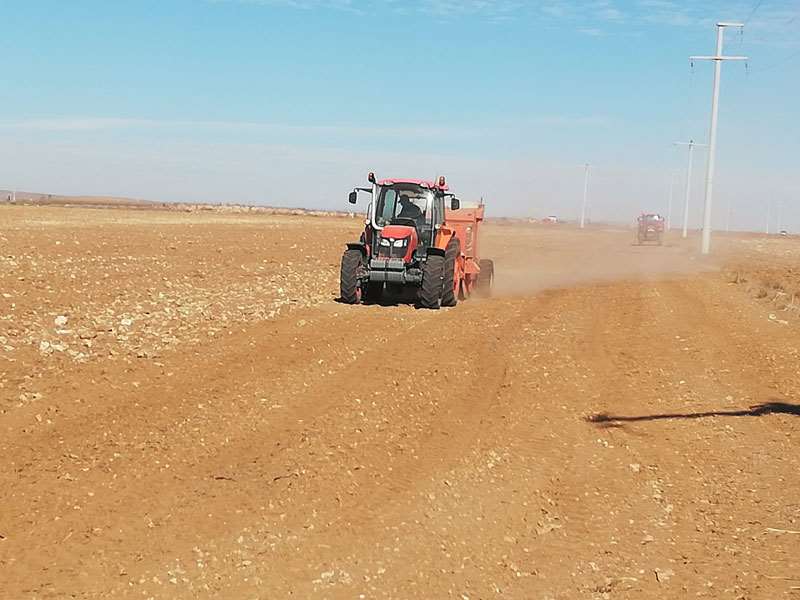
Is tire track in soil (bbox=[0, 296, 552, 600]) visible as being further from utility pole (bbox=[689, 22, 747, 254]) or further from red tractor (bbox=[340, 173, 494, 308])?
utility pole (bbox=[689, 22, 747, 254])

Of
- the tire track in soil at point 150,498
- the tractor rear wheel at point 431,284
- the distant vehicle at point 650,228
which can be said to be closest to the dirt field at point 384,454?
the tire track in soil at point 150,498

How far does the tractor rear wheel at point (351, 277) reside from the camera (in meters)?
19.1

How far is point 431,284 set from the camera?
18.7 metres

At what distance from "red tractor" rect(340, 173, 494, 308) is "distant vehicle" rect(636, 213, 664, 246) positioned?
146 feet

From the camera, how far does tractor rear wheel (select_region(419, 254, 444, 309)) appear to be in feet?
61.5

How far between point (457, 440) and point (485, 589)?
3.17m

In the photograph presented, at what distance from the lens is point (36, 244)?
2797 cm

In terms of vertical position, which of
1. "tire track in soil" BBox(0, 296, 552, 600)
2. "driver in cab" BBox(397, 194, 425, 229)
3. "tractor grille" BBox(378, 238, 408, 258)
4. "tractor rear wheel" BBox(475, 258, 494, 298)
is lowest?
"tire track in soil" BBox(0, 296, 552, 600)

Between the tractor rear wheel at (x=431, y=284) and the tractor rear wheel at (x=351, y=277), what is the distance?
1.32 m

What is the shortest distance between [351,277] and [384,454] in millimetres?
10765

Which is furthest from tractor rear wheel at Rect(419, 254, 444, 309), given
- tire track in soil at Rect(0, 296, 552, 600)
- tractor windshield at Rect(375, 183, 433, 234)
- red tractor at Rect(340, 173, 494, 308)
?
tire track in soil at Rect(0, 296, 552, 600)

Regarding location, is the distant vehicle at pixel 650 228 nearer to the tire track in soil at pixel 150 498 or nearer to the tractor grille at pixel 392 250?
the tractor grille at pixel 392 250

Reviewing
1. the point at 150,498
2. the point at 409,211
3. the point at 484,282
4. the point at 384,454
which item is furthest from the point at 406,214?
the point at 150,498

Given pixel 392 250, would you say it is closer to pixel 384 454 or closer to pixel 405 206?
pixel 405 206
